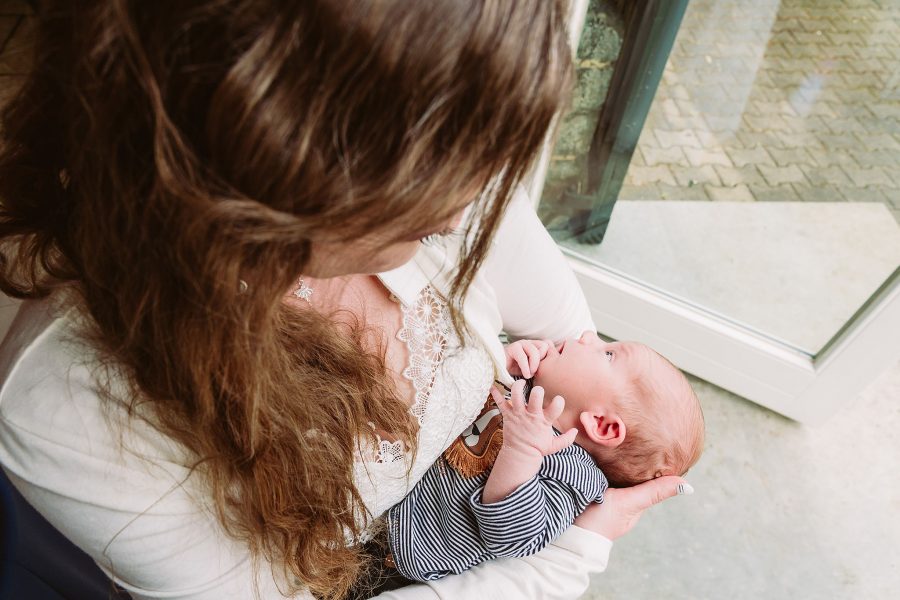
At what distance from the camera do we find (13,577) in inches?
25.3

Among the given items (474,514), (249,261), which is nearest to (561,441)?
(474,514)

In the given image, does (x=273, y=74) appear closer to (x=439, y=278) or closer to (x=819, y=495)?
(x=439, y=278)

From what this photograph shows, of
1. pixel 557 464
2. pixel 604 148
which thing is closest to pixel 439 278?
pixel 557 464

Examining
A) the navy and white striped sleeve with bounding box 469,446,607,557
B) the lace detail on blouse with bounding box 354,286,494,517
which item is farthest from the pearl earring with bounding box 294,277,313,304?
the navy and white striped sleeve with bounding box 469,446,607,557

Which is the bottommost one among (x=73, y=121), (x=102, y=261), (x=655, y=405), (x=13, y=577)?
(x=655, y=405)

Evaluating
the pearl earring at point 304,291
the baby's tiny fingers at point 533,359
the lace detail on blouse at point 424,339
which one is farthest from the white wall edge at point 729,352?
the pearl earring at point 304,291

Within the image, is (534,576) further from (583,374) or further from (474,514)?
(583,374)

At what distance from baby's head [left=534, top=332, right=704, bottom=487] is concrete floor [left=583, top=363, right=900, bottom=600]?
65 cm

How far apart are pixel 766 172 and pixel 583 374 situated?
0.93 meters

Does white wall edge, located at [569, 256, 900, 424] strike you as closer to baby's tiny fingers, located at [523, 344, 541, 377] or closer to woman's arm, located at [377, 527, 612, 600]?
baby's tiny fingers, located at [523, 344, 541, 377]

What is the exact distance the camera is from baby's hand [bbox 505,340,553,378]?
40.9 inches

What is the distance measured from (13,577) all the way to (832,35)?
66.6 inches

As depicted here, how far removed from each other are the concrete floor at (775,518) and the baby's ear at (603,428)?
2.32 ft

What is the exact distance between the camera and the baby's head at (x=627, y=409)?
3.37ft
